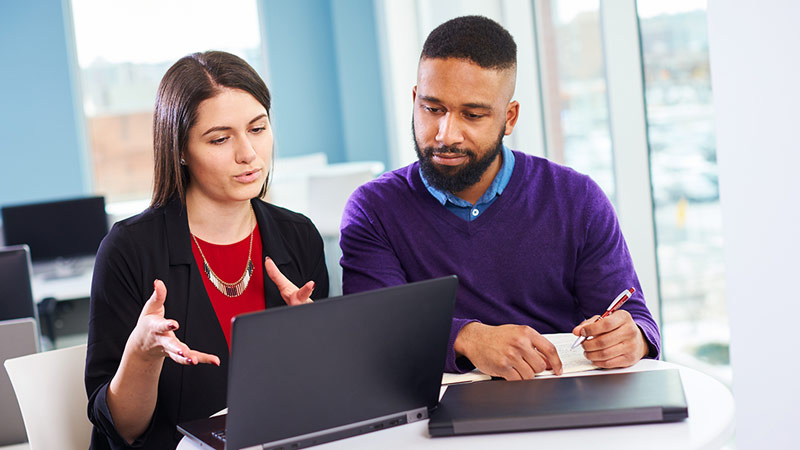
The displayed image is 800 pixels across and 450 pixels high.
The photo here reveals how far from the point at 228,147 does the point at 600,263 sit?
0.82 m

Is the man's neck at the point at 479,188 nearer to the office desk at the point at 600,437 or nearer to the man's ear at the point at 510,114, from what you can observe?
the man's ear at the point at 510,114

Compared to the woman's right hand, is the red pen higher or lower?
lower

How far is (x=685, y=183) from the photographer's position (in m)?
2.74

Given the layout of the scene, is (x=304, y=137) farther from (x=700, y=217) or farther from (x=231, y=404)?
(x=231, y=404)

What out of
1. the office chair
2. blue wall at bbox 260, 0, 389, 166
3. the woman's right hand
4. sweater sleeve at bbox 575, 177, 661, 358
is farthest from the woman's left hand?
blue wall at bbox 260, 0, 389, 166

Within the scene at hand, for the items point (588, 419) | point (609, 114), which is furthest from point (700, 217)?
point (588, 419)

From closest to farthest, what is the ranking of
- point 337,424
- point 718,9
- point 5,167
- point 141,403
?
point 337,424 → point 141,403 → point 718,9 → point 5,167

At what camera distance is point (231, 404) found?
108cm

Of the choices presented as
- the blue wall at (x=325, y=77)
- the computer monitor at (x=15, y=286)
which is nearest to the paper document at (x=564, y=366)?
Answer: the computer monitor at (x=15, y=286)

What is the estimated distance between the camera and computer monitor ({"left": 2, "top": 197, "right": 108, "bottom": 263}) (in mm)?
4211

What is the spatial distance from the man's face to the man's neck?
0.02 metres

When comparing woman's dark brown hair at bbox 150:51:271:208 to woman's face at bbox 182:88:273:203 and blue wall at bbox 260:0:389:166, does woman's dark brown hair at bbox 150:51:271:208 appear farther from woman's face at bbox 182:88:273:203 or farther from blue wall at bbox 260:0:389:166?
blue wall at bbox 260:0:389:166

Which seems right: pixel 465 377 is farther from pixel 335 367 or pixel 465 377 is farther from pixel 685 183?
pixel 685 183

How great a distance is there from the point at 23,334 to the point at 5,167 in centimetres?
498
